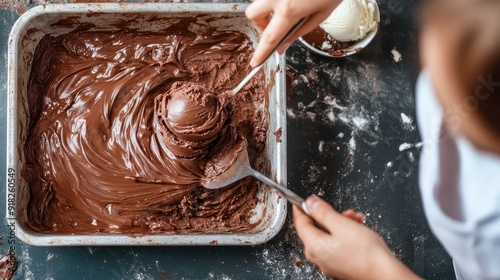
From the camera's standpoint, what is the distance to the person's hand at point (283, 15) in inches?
72.8

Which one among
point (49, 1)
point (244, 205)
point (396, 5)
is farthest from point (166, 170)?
point (396, 5)

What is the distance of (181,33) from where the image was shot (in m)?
2.60

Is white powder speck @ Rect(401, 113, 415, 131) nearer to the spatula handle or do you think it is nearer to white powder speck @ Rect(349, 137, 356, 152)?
white powder speck @ Rect(349, 137, 356, 152)

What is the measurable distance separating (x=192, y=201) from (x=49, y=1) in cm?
144

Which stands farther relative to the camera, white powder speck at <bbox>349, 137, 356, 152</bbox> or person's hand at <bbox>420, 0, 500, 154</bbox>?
white powder speck at <bbox>349, 137, 356, 152</bbox>

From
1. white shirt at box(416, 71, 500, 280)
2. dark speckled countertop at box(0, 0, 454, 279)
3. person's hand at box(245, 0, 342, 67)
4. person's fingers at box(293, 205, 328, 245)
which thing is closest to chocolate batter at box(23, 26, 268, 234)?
dark speckled countertop at box(0, 0, 454, 279)

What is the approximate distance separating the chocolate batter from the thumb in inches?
27.4

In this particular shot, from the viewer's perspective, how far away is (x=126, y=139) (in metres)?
2.45

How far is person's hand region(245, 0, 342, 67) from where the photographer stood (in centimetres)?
185

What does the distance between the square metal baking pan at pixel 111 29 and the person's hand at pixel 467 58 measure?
1.16 m

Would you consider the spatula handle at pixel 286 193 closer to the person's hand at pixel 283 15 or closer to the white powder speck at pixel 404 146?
Answer: the person's hand at pixel 283 15

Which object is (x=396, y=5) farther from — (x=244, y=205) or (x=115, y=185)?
(x=115, y=185)

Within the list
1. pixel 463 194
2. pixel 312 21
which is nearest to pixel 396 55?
pixel 312 21

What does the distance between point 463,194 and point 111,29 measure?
1.96m
